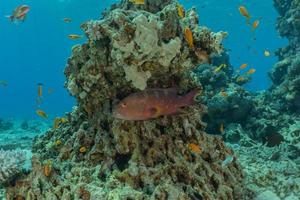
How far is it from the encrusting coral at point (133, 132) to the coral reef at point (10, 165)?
145 millimetres

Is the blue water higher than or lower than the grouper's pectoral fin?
higher

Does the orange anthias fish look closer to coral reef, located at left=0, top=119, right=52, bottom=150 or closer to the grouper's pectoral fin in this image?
coral reef, located at left=0, top=119, right=52, bottom=150

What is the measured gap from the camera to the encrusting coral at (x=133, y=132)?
15.3 ft

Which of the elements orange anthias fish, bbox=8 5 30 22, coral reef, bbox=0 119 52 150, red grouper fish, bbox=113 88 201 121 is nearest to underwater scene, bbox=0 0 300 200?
red grouper fish, bbox=113 88 201 121

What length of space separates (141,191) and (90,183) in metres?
0.68

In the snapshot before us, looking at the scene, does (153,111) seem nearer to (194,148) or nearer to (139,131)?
(139,131)

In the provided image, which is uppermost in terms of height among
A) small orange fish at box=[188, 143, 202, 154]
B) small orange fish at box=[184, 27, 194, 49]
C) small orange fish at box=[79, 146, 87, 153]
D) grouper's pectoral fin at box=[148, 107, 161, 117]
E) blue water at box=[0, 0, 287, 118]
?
blue water at box=[0, 0, 287, 118]

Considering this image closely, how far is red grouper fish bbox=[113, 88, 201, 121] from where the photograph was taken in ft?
14.5

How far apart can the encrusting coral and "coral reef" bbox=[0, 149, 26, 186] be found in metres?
0.14

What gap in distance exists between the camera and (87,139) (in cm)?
545

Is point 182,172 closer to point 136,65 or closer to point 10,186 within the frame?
point 136,65

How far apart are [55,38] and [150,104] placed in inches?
4356

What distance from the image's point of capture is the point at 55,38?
10981 cm

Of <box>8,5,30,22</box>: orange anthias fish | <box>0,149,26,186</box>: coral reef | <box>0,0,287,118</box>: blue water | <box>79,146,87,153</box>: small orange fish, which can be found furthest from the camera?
<box>0,0,287,118</box>: blue water
